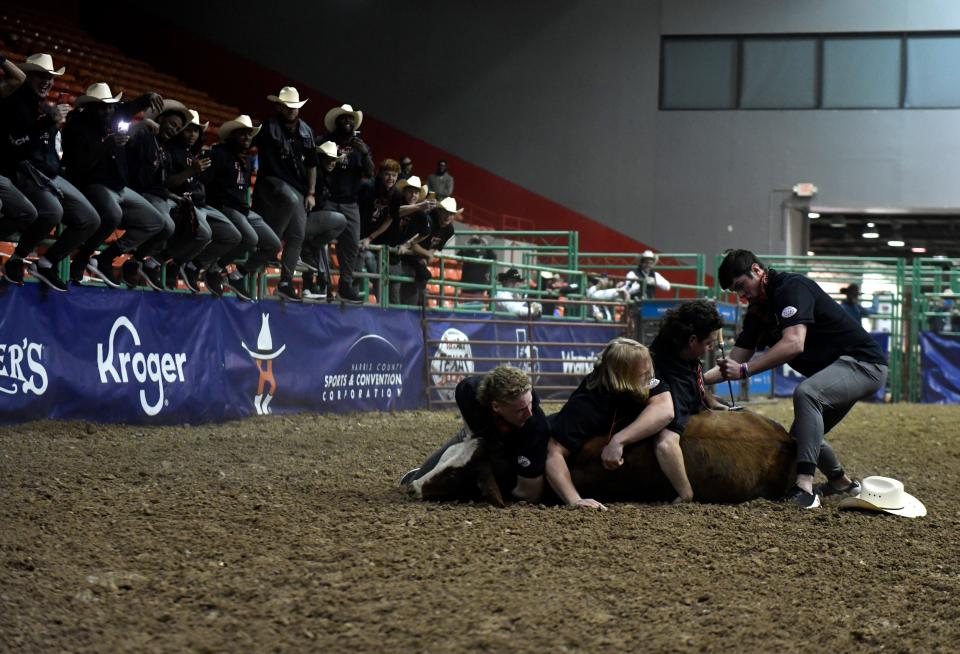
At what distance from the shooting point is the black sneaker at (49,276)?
9.26 metres

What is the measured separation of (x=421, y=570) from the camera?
15.2ft

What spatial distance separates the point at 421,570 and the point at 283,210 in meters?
7.20

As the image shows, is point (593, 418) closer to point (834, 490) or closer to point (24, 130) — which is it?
point (834, 490)

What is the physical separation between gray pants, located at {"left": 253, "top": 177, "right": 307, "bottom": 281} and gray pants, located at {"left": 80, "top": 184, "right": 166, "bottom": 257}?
163 cm

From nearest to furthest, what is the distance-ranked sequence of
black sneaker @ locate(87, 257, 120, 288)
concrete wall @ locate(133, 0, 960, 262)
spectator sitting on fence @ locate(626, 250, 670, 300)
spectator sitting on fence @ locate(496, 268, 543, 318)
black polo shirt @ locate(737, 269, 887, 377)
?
black polo shirt @ locate(737, 269, 887, 377)
black sneaker @ locate(87, 257, 120, 288)
spectator sitting on fence @ locate(496, 268, 543, 318)
spectator sitting on fence @ locate(626, 250, 670, 300)
concrete wall @ locate(133, 0, 960, 262)

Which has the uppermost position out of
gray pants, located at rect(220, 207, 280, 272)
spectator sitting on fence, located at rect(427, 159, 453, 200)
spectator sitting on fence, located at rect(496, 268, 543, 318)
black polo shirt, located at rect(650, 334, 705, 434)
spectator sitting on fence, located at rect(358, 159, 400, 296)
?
spectator sitting on fence, located at rect(427, 159, 453, 200)

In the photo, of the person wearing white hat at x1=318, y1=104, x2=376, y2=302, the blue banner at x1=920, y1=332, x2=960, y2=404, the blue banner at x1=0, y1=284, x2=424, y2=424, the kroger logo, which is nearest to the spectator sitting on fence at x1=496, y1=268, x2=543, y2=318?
the blue banner at x1=0, y1=284, x2=424, y2=424

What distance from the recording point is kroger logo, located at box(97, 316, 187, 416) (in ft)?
32.2

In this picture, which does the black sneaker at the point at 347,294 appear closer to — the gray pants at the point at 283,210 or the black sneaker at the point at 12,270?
the gray pants at the point at 283,210

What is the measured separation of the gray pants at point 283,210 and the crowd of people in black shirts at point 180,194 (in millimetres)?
14

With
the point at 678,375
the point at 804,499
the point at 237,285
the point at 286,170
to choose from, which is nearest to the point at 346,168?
the point at 286,170

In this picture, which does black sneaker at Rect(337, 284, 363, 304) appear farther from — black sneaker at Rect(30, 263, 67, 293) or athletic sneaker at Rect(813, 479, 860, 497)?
athletic sneaker at Rect(813, 479, 860, 497)

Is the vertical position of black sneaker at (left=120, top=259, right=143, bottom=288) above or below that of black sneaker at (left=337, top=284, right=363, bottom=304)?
above

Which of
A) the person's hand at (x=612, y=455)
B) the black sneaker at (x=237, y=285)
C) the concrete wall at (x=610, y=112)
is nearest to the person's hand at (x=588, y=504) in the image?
the person's hand at (x=612, y=455)
